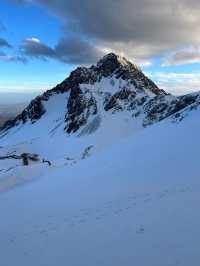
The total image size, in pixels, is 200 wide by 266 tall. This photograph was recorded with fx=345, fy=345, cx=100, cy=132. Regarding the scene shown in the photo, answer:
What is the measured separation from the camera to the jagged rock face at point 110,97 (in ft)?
310

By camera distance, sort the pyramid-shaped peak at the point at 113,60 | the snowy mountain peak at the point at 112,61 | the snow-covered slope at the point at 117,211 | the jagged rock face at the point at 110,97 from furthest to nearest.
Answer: the pyramid-shaped peak at the point at 113,60
the snowy mountain peak at the point at 112,61
the jagged rock face at the point at 110,97
the snow-covered slope at the point at 117,211

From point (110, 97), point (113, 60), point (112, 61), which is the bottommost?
point (110, 97)

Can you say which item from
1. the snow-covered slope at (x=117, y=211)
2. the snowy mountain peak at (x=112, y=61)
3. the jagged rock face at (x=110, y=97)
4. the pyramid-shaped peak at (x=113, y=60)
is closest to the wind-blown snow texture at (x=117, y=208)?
the snow-covered slope at (x=117, y=211)

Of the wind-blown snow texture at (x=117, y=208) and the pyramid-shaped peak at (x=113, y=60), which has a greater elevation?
the pyramid-shaped peak at (x=113, y=60)

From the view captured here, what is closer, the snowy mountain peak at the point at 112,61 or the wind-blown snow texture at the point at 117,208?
the wind-blown snow texture at the point at 117,208

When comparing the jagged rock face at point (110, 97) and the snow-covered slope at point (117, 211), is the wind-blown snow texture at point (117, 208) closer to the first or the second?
the snow-covered slope at point (117, 211)

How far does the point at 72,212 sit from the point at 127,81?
118m

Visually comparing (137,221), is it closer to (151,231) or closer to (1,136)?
(151,231)

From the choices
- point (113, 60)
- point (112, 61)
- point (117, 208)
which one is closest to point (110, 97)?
point (112, 61)

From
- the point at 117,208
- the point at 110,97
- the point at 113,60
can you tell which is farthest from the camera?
the point at 113,60

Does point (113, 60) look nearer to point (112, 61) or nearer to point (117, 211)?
point (112, 61)

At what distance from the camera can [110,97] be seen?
12381 cm

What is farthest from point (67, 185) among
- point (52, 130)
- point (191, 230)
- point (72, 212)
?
point (52, 130)

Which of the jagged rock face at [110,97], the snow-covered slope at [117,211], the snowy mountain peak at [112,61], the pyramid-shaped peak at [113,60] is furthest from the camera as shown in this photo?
the pyramid-shaped peak at [113,60]
